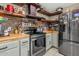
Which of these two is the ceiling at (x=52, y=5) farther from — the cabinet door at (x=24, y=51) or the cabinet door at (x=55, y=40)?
the cabinet door at (x=24, y=51)

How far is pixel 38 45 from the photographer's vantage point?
6.29ft

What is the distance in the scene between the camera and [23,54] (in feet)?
5.22

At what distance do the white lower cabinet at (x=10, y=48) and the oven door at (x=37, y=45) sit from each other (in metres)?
0.40

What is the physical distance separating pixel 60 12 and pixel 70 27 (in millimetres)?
512

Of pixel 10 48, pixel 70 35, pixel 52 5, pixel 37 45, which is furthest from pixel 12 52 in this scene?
pixel 70 35

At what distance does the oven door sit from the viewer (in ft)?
5.98

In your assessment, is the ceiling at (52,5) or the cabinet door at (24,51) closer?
the ceiling at (52,5)

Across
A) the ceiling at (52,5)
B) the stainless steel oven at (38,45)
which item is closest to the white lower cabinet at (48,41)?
the stainless steel oven at (38,45)

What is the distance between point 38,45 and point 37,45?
0.03 meters

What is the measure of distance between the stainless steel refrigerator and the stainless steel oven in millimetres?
369

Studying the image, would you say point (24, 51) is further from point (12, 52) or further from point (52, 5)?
point (52, 5)

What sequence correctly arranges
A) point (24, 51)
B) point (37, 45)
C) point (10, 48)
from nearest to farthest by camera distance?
point (10, 48) < point (24, 51) < point (37, 45)

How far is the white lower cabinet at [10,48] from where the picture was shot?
1275 millimetres

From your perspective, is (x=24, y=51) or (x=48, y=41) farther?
(x=48, y=41)
